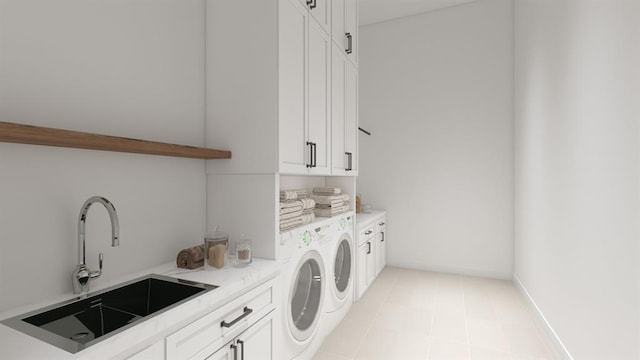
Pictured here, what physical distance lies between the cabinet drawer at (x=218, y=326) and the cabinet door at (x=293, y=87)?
2.23 ft

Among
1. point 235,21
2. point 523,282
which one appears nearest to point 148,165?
point 235,21

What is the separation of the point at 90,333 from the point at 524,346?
Result: 2.65 metres

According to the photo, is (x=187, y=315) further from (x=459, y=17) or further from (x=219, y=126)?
(x=459, y=17)

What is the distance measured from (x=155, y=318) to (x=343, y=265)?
1944mm

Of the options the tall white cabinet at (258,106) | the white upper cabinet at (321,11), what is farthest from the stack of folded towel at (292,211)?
the white upper cabinet at (321,11)

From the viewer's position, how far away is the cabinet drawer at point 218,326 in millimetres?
1024

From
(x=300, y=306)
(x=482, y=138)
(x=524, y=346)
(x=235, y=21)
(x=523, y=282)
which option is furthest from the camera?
(x=482, y=138)

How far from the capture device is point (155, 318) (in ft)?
3.16

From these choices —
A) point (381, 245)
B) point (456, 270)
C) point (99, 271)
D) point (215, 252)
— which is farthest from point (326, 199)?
point (456, 270)

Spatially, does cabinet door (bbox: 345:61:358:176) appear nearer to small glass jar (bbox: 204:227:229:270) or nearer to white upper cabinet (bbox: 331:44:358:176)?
white upper cabinet (bbox: 331:44:358:176)

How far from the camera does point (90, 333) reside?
1.13 m

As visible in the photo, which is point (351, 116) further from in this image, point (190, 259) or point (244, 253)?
point (190, 259)

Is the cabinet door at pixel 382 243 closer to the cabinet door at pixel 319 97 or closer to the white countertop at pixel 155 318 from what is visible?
the cabinet door at pixel 319 97

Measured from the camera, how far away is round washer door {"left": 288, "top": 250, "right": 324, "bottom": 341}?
1.96 metres
